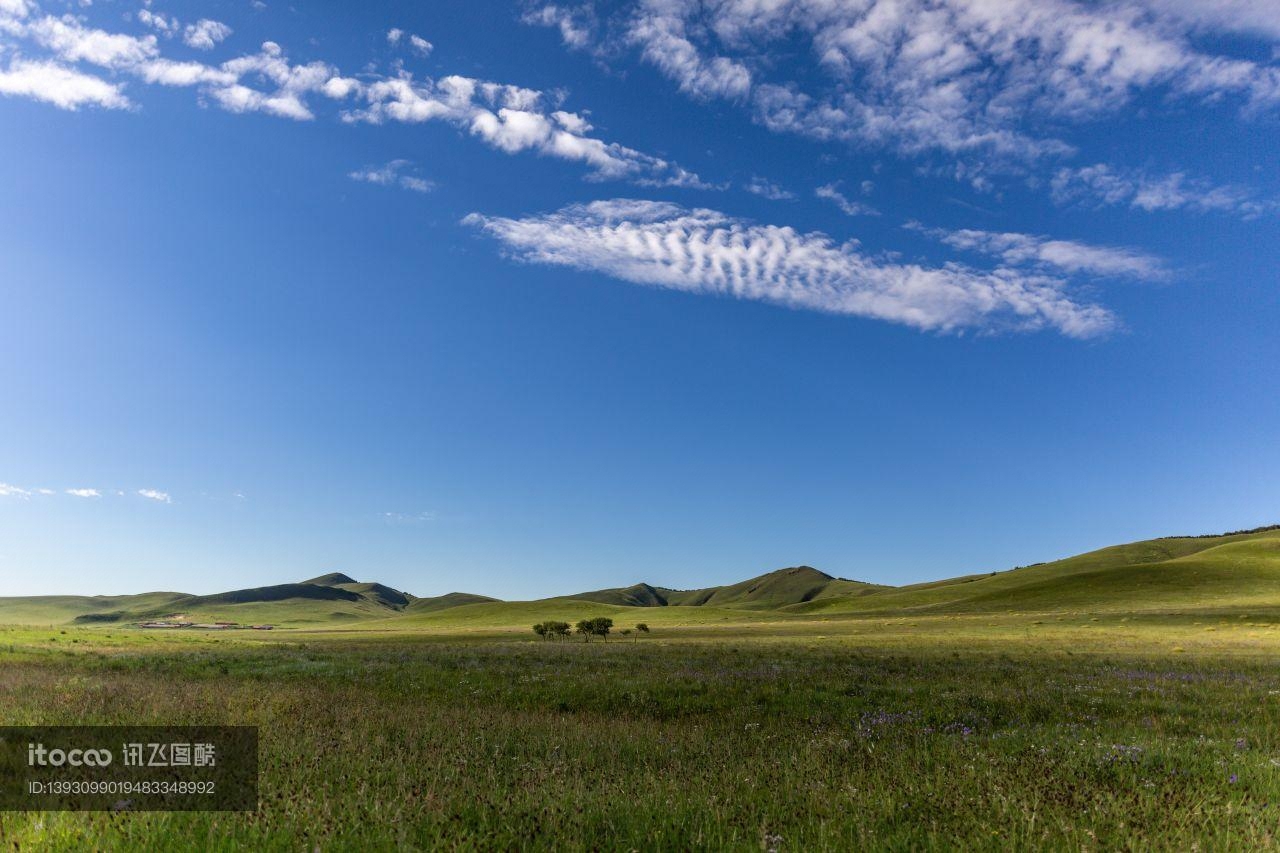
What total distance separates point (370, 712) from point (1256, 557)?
530ft

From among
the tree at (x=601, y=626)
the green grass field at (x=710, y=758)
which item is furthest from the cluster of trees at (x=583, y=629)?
the green grass field at (x=710, y=758)

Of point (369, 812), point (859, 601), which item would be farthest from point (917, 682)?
point (859, 601)

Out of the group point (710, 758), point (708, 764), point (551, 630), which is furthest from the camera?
point (551, 630)

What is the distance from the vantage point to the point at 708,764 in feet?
A: 25.8

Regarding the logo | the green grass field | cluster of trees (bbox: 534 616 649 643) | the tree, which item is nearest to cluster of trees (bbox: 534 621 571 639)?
cluster of trees (bbox: 534 616 649 643)

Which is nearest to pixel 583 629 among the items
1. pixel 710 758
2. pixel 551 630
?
pixel 551 630

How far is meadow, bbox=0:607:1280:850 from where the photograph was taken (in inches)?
203

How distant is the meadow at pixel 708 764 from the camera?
16.9ft

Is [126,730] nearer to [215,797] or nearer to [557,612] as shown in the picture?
[215,797]

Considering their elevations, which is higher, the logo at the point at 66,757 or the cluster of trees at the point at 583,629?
the logo at the point at 66,757

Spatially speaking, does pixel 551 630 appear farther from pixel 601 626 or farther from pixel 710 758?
pixel 710 758

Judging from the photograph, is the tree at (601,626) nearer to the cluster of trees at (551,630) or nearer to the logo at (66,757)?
the cluster of trees at (551,630)

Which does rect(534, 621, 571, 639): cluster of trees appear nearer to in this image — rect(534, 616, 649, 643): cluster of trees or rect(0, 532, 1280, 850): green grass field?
rect(534, 616, 649, 643): cluster of trees

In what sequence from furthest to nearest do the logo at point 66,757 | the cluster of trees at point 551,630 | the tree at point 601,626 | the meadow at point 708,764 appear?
the cluster of trees at point 551,630 → the tree at point 601,626 → the logo at point 66,757 → the meadow at point 708,764
